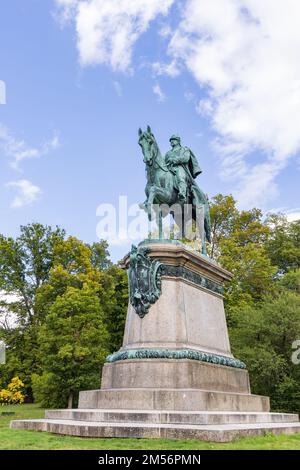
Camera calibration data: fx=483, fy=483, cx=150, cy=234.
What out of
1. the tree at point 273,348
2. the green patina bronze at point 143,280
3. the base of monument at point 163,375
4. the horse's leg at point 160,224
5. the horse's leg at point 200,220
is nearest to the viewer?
the base of monument at point 163,375

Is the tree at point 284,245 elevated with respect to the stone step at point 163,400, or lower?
elevated

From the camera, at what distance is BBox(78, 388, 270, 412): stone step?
9508 mm

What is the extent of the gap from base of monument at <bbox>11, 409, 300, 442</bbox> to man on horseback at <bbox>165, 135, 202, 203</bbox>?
6.54 metres

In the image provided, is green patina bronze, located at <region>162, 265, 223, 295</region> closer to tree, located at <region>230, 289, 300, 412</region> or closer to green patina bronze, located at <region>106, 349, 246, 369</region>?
green patina bronze, located at <region>106, 349, 246, 369</region>

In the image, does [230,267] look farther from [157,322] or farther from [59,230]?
[157,322]

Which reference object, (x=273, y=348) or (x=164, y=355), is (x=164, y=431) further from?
(x=273, y=348)

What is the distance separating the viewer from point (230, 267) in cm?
3183

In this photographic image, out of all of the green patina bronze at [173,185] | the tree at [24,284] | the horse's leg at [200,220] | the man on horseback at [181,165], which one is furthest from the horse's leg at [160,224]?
the tree at [24,284]

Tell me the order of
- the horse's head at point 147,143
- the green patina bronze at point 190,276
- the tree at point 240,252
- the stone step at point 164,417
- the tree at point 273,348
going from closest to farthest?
the stone step at point 164,417 → the green patina bronze at point 190,276 → the horse's head at point 147,143 → the tree at point 273,348 → the tree at point 240,252

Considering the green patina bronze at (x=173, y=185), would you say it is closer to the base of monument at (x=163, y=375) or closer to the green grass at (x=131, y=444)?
the base of monument at (x=163, y=375)

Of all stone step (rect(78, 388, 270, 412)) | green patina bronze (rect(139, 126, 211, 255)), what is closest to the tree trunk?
green patina bronze (rect(139, 126, 211, 255))

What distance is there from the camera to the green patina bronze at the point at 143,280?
1174cm
